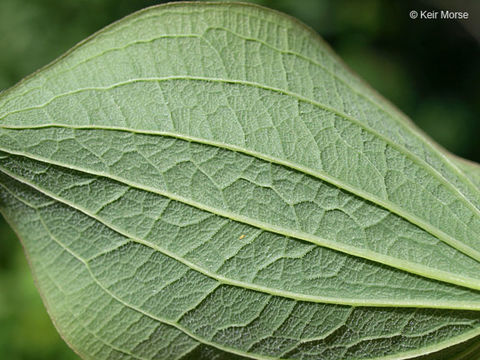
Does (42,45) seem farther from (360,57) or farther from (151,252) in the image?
(151,252)

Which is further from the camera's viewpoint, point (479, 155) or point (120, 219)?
point (479, 155)

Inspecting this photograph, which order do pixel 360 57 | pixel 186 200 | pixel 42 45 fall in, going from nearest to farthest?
pixel 186 200, pixel 42 45, pixel 360 57

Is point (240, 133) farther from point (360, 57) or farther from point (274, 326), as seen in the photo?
point (360, 57)

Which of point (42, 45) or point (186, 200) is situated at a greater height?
point (42, 45)

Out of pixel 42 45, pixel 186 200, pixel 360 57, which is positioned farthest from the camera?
pixel 360 57

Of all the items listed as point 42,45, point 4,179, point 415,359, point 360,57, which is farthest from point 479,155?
point 4,179

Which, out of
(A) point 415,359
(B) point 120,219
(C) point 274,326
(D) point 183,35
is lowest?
(A) point 415,359

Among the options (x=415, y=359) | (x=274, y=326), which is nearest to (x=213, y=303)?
(x=274, y=326)
